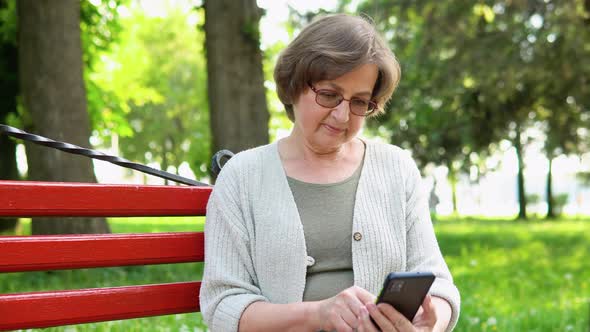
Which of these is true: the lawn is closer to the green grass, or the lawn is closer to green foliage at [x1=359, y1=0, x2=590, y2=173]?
the green grass

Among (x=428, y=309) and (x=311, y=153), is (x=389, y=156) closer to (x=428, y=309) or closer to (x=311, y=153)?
(x=311, y=153)

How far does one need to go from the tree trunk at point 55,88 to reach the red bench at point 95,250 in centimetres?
496

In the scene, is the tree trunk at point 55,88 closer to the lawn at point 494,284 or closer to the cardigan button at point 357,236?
the lawn at point 494,284

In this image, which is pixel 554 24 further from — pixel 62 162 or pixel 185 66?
pixel 185 66

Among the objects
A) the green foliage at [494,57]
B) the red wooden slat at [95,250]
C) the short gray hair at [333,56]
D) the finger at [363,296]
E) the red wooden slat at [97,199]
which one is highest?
the green foliage at [494,57]

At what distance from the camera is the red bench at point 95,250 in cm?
231

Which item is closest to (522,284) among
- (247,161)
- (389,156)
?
(389,156)

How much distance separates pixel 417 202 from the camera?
9.04 feet

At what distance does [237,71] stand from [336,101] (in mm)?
5373

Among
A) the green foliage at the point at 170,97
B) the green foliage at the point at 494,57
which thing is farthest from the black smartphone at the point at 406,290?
the green foliage at the point at 170,97

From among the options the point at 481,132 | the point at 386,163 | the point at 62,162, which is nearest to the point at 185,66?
the point at 481,132

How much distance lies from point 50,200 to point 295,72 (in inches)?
33.1

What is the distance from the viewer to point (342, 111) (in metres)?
2.56

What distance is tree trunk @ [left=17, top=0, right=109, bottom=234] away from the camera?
738 centimetres
